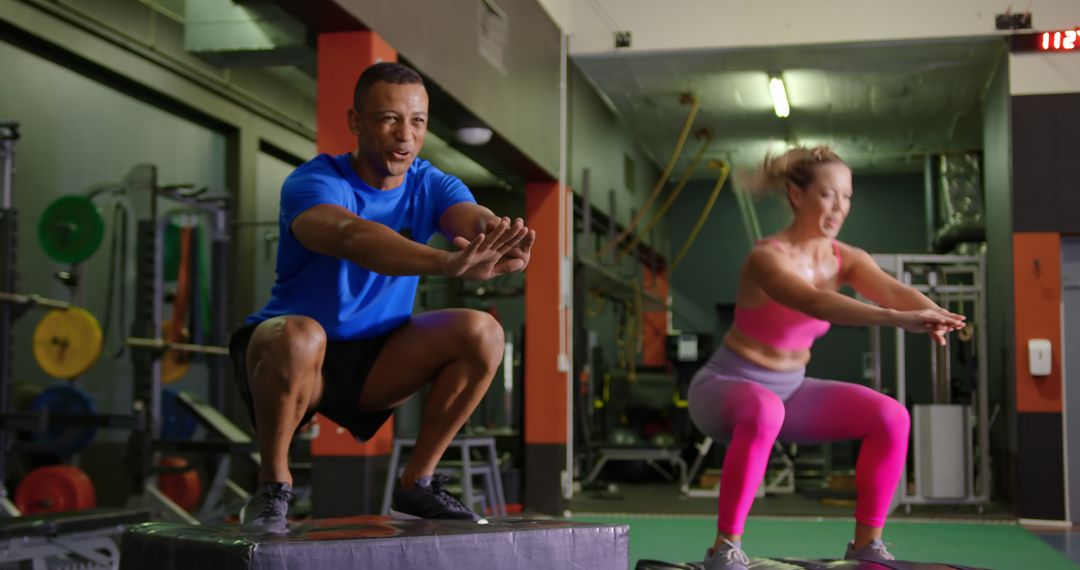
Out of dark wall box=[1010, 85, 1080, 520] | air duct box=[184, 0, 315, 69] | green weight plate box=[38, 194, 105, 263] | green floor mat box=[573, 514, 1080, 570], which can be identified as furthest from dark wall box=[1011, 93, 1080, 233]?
green weight plate box=[38, 194, 105, 263]

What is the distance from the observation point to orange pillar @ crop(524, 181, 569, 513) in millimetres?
7754

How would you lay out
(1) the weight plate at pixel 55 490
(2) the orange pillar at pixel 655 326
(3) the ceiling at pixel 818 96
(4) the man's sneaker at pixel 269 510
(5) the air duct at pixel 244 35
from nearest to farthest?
(4) the man's sneaker at pixel 269 510, (5) the air duct at pixel 244 35, (1) the weight plate at pixel 55 490, (3) the ceiling at pixel 818 96, (2) the orange pillar at pixel 655 326

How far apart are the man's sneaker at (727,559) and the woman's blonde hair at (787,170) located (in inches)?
43.1

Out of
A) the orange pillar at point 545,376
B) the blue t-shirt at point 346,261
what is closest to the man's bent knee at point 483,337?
the blue t-shirt at point 346,261

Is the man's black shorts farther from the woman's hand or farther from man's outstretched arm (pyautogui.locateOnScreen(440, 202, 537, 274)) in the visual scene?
the woman's hand

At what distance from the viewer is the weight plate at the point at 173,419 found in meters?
7.35

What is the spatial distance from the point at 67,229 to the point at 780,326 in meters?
4.57

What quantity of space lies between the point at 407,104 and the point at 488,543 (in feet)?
3.07

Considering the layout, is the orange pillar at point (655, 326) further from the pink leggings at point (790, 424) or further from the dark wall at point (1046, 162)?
the pink leggings at point (790, 424)

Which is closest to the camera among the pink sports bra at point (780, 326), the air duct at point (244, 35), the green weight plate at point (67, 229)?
the pink sports bra at point (780, 326)

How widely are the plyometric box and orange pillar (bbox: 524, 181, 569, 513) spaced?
17.3 feet

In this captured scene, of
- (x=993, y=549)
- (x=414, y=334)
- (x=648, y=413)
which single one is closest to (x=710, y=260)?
(x=648, y=413)

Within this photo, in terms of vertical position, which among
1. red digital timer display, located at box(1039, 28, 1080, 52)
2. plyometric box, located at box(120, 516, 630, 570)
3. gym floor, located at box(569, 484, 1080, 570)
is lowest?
gym floor, located at box(569, 484, 1080, 570)

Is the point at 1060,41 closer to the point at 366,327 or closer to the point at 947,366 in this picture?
the point at 947,366
